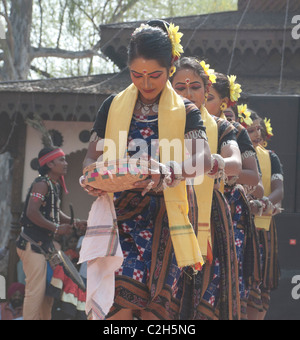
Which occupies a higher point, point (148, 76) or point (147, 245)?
point (148, 76)

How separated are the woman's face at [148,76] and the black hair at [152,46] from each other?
0.02 metres

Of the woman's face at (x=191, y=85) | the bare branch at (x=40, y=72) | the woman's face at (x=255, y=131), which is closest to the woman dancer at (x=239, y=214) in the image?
the woman's face at (x=191, y=85)

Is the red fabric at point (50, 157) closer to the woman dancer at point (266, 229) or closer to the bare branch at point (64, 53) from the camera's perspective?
the woman dancer at point (266, 229)

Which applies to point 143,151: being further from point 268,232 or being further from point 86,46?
point 86,46

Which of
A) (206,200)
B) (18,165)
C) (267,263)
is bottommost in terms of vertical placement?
(267,263)

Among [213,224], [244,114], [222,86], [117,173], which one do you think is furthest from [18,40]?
[117,173]

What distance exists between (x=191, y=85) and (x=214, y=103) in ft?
2.07

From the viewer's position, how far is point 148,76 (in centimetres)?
354

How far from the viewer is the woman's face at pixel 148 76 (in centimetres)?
351

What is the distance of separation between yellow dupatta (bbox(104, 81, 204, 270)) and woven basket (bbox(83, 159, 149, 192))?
274mm

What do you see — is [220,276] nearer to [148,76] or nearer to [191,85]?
[191,85]
